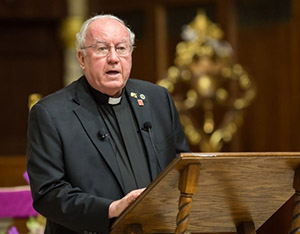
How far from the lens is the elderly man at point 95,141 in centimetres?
266

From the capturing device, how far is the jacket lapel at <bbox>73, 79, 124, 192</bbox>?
2.77 metres

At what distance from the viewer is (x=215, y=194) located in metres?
2.50

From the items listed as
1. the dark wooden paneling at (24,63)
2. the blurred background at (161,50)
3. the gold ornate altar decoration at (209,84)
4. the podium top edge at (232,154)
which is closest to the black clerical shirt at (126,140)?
the podium top edge at (232,154)

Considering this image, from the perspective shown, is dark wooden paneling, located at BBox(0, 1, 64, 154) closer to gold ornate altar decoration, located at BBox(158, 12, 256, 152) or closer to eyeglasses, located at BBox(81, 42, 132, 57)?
gold ornate altar decoration, located at BBox(158, 12, 256, 152)

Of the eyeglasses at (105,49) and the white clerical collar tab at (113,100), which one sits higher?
the eyeglasses at (105,49)

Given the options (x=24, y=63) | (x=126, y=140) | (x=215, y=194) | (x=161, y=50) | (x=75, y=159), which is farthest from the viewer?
(x=24, y=63)

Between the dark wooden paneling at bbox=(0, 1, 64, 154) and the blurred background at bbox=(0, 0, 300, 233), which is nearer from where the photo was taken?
the blurred background at bbox=(0, 0, 300, 233)

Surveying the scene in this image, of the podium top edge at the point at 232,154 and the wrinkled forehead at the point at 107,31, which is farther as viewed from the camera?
the wrinkled forehead at the point at 107,31

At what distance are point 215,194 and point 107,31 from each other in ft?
2.54

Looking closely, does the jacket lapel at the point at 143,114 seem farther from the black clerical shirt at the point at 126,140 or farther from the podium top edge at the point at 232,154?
the podium top edge at the point at 232,154

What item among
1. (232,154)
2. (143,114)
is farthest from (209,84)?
(232,154)

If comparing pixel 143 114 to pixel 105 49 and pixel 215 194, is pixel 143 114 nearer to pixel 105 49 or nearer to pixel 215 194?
pixel 105 49

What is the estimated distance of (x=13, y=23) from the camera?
8484 mm

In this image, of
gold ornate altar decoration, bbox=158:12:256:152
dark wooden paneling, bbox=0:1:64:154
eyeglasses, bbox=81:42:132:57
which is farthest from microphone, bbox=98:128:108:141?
dark wooden paneling, bbox=0:1:64:154
